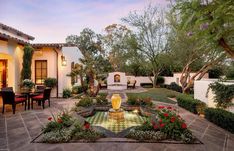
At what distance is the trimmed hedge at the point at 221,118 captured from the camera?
218 inches

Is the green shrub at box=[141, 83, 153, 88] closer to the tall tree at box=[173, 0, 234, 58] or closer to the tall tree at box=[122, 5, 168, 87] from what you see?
the tall tree at box=[122, 5, 168, 87]

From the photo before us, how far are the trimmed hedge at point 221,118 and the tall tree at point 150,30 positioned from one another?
12.5 m

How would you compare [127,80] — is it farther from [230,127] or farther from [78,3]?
[230,127]

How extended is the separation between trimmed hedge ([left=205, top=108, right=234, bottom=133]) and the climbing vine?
0.39 metres

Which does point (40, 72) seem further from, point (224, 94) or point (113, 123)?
point (224, 94)

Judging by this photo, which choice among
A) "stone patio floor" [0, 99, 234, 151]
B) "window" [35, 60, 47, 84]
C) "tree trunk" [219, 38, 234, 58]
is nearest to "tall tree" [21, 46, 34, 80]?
"window" [35, 60, 47, 84]

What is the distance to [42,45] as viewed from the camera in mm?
11836

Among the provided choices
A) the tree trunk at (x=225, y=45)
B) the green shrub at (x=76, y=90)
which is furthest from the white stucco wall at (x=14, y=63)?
the tree trunk at (x=225, y=45)

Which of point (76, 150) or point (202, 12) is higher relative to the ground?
point (202, 12)

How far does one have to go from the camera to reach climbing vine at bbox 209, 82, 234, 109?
20.5 ft

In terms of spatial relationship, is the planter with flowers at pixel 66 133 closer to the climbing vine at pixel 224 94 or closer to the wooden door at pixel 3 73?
the climbing vine at pixel 224 94

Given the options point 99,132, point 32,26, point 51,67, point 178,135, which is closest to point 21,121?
point 99,132

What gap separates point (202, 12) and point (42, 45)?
452 inches

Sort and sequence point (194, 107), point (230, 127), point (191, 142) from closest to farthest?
point (191, 142), point (230, 127), point (194, 107)
